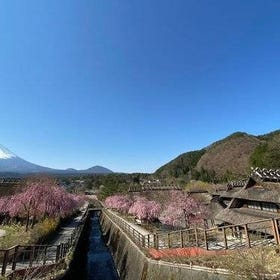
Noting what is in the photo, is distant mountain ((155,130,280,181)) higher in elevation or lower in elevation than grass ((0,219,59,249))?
higher

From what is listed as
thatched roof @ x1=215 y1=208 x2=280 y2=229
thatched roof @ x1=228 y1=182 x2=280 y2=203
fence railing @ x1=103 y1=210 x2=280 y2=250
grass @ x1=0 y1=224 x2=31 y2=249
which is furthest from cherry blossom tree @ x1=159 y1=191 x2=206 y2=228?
grass @ x1=0 y1=224 x2=31 y2=249

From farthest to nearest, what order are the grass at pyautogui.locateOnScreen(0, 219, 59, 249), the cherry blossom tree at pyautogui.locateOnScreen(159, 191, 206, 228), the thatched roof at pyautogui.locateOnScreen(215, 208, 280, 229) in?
the cherry blossom tree at pyautogui.locateOnScreen(159, 191, 206, 228)
the thatched roof at pyautogui.locateOnScreen(215, 208, 280, 229)
the grass at pyautogui.locateOnScreen(0, 219, 59, 249)

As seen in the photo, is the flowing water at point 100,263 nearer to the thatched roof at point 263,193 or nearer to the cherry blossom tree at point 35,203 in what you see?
the cherry blossom tree at point 35,203

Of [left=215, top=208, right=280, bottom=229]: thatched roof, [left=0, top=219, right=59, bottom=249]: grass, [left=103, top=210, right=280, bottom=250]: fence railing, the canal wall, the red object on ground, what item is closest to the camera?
the canal wall

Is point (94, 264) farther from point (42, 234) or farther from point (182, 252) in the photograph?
point (182, 252)

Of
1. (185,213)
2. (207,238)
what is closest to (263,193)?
(207,238)

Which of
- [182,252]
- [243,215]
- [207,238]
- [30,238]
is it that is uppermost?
[243,215]

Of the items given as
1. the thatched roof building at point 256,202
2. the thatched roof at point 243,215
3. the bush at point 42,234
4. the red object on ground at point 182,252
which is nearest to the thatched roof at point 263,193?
the thatched roof building at point 256,202

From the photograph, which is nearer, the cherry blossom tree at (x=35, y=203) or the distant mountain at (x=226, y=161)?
the cherry blossom tree at (x=35, y=203)

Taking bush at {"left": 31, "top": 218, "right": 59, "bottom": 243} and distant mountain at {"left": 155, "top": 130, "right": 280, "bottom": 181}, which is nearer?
bush at {"left": 31, "top": 218, "right": 59, "bottom": 243}

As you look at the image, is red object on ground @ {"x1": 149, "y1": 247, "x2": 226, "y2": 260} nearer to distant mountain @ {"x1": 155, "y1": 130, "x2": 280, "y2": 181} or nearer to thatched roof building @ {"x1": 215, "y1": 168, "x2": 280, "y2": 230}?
thatched roof building @ {"x1": 215, "y1": 168, "x2": 280, "y2": 230}

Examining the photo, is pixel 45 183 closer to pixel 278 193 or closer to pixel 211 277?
pixel 278 193

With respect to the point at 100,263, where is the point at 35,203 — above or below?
above

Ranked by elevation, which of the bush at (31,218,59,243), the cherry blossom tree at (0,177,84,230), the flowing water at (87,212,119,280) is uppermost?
the cherry blossom tree at (0,177,84,230)
